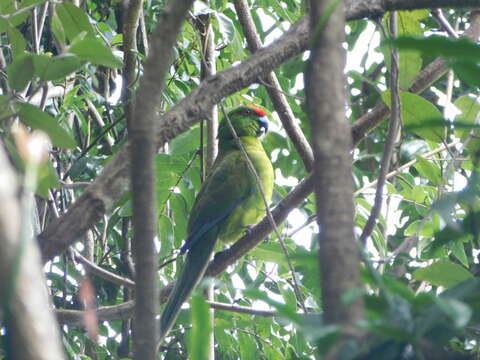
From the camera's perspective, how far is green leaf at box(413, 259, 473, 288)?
1713mm

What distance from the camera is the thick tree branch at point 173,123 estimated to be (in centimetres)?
175

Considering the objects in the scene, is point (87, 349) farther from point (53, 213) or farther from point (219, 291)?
point (53, 213)

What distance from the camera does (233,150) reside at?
15.1 feet

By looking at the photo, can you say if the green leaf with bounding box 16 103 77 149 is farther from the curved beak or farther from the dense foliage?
the curved beak

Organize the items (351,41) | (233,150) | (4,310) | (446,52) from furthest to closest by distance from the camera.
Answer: (233,150), (351,41), (446,52), (4,310)

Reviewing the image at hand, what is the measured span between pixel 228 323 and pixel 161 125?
1496 mm

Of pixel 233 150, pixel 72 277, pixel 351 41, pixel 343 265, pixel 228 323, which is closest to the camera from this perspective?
pixel 343 265

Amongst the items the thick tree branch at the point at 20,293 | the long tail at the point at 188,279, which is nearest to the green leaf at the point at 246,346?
the long tail at the point at 188,279

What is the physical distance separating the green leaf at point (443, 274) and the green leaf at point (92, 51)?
1014mm

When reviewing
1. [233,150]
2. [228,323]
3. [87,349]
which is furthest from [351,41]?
[87,349]

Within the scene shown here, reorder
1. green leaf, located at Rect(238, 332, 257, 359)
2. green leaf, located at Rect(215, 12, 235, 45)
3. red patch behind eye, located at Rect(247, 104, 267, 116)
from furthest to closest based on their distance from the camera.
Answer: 1. red patch behind eye, located at Rect(247, 104, 267, 116)
2. green leaf, located at Rect(238, 332, 257, 359)
3. green leaf, located at Rect(215, 12, 235, 45)

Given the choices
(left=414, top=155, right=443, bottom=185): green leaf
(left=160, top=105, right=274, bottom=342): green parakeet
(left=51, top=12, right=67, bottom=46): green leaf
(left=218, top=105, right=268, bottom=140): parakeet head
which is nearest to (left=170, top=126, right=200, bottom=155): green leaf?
(left=160, top=105, right=274, bottom=342): green parakeet

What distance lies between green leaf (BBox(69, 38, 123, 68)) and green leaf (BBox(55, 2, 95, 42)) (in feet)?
1.10

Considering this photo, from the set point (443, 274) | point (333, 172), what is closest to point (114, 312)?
point (443, 274)
